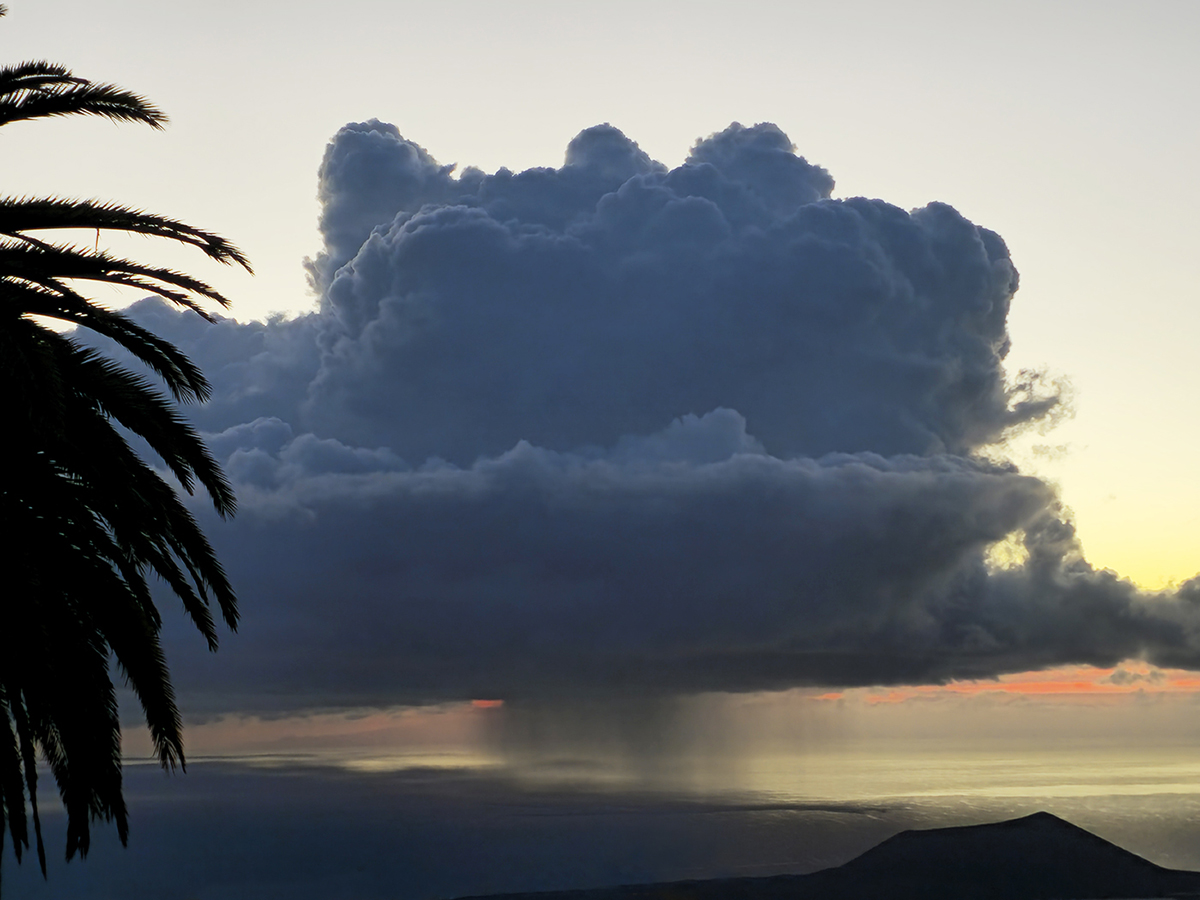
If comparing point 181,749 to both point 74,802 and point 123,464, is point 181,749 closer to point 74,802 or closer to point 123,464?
point 74,802

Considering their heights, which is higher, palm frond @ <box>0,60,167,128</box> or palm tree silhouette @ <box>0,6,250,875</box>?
palm frond @ <box>0,60,167,128</box>

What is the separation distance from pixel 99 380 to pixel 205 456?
2.20 meters

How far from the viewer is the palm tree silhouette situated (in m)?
17.8

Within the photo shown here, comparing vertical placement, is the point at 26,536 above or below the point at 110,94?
below

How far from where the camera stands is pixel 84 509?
1895 centimetres

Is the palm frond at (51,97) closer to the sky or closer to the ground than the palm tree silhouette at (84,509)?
closer to the sky

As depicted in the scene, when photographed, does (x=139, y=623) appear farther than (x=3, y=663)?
Yes

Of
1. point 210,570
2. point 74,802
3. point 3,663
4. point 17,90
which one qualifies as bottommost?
point 74,802

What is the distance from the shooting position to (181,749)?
66.6ft

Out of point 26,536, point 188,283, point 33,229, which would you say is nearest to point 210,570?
point 26,536

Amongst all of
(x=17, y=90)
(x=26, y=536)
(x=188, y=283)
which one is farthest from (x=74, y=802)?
(x=17, y=90)

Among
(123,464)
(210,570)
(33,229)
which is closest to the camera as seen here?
(33,229)

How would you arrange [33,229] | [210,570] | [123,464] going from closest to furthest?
[33,229]
[123,464]
[210,570]

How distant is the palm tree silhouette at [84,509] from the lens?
17750 mm
